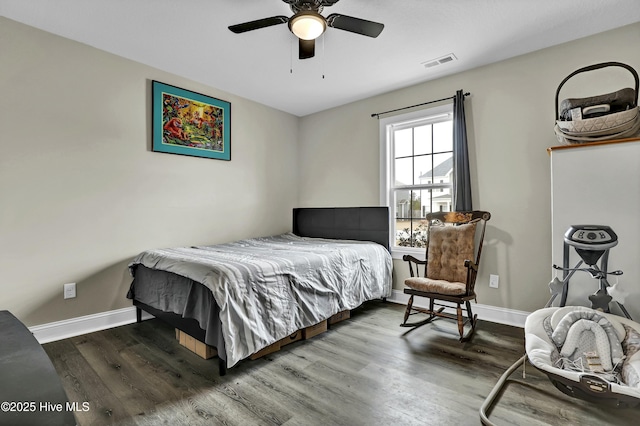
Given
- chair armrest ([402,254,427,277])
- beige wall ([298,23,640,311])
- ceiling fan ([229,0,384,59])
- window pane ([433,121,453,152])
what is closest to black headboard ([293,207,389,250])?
chair armrest ([402,254,427,277])

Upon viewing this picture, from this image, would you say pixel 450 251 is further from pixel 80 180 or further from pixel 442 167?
pixel 80 180

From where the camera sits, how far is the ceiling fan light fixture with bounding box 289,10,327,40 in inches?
77.4

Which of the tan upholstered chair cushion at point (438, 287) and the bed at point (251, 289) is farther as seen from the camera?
the tan upholstered chair cushion at point (438, 287)

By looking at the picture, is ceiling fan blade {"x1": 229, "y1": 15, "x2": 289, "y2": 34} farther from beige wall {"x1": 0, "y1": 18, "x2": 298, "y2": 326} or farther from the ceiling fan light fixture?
beige wall {"x1": 0, "y1": 18, "x2": 298, "y2": 326}

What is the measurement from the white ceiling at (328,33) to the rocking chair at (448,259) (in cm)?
156

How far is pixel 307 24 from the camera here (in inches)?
79.3

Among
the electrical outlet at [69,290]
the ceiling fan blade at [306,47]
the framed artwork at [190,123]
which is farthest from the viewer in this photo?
the framed artwork at [190,123]

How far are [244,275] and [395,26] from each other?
90.2 inches

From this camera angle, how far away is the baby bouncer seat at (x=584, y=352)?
1.47m

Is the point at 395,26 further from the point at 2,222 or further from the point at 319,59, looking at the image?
the point at 2,222

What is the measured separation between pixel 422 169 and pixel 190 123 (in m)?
2.75

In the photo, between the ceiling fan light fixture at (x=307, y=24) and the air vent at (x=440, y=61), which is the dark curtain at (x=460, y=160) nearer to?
the air vent at (x=440, y=61)

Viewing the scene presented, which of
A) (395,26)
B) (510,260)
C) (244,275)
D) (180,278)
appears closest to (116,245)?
(180,278)

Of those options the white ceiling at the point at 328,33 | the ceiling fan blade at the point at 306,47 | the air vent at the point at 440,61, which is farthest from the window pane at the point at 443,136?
the ceiling fan blade at the point at 306,47
